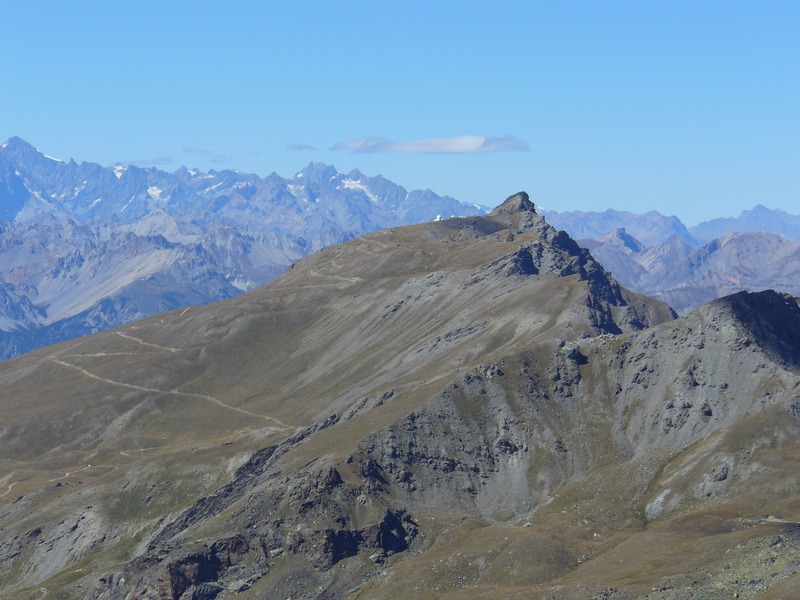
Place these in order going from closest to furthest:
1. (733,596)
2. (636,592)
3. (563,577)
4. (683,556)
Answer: (733,596), (636,592), (683,556), (563,577)

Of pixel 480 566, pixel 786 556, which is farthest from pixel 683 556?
pixel 480 566

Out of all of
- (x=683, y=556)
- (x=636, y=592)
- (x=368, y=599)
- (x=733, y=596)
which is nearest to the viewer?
(x=733, y=596)

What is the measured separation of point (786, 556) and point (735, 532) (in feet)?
67.4

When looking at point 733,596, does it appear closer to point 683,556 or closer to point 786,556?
point 786,556

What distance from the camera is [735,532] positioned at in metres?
174

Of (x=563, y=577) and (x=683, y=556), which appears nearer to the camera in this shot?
(x=683, y=556)

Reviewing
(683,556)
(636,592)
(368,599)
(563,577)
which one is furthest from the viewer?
(368,599)

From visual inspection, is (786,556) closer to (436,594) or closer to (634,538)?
(634,538)

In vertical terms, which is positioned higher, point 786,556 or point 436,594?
point 786,556

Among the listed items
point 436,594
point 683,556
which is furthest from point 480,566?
point 683,556

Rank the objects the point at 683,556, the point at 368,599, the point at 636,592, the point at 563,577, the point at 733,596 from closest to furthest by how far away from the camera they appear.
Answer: the point at 733,596 → the point at 636,592 → the point at 683,556 → the point at 563,577 → the point at 368,599

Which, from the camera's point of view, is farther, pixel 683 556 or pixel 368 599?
pixel 368 599

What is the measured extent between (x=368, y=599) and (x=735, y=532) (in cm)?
6050

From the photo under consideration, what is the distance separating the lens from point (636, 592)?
520 feet
